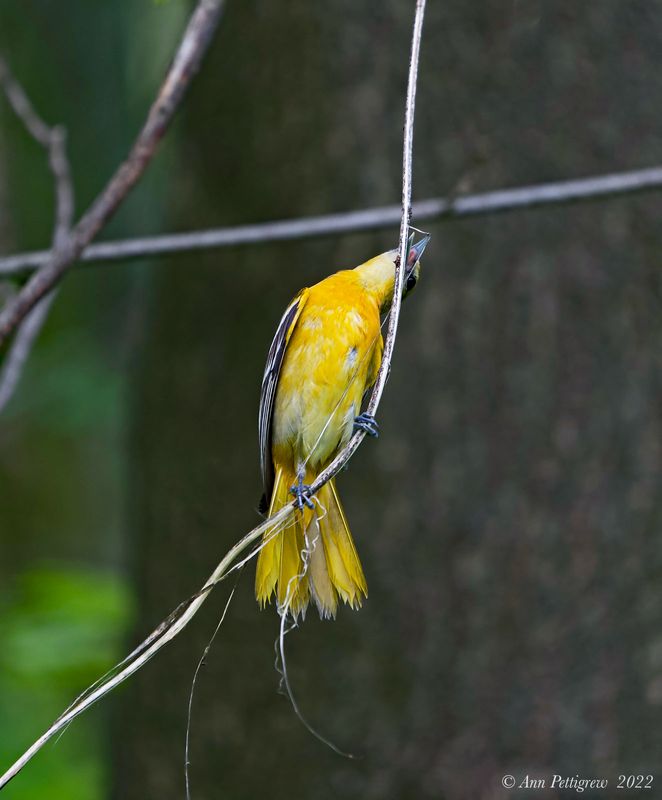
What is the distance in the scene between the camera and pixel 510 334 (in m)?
4.24

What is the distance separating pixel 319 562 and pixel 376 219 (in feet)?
3.92

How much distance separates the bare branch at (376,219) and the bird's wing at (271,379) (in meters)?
0.42

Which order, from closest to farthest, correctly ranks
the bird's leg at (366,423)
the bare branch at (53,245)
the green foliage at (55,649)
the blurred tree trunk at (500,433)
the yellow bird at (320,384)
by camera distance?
the bird's leg at (366,423), the yellow bird at (320,384), the bare branch at (53,245), the blurred tree trunk at (500,433), the green foliage at (55,649)

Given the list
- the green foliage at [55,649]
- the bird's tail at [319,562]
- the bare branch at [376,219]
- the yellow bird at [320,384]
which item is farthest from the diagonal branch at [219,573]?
the green foliage at [55,649]

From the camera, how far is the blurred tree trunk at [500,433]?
423 cm

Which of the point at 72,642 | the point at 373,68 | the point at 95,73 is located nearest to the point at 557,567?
the point at 373,68

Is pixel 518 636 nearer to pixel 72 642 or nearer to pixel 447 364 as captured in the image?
pixel 447 364

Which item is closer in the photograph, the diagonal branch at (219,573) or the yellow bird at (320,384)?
the diagonal branch at (219,573)

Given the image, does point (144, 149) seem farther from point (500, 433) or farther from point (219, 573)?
point (500, 433)

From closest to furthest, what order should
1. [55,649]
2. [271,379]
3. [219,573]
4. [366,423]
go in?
[219,573] → [366,423] → [271,379] → [55,649]

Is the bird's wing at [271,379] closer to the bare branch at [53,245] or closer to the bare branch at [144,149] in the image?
the bare branch at [144,149]

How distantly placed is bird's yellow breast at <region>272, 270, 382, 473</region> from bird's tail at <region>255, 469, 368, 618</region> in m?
0.18

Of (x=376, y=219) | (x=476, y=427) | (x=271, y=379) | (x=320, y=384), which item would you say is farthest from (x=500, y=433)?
(x=271, y=379)

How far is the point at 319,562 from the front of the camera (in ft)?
8.24
